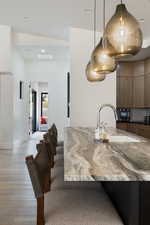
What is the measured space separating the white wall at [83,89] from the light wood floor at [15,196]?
1.98 m

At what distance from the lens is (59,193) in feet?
6.18

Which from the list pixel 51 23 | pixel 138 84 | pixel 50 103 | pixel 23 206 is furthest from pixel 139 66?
pixel 23 206

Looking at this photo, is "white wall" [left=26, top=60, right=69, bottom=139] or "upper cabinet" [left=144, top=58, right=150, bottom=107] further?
"white wall" [left=26, top=60, right=69, bottom=139]

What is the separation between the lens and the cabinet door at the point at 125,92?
26.5ft

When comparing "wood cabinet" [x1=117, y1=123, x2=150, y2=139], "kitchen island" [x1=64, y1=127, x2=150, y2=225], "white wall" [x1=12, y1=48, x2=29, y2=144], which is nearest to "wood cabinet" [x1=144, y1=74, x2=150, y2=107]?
"wood cabinet" [x1=117, y1=123, x2=150, y2=139]

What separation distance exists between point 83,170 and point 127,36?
1262 millimetres

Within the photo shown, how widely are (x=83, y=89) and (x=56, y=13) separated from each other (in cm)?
197

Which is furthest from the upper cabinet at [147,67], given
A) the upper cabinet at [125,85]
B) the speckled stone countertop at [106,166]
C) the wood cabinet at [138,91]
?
the speckled stone countertop at [106,166]

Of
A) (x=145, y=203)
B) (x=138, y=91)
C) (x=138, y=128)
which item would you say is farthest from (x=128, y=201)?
(x=138, y=91)

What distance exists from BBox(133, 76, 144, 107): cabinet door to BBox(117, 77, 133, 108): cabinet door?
4.7 inches

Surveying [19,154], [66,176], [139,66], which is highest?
[139,66]

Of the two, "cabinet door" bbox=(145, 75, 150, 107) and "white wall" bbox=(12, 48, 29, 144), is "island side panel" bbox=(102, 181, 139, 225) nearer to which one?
"cabinet door" bbox=(145, 75, 150, 107)

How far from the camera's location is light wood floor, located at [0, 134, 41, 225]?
2.91 m

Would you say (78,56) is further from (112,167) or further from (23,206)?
(112,167)
